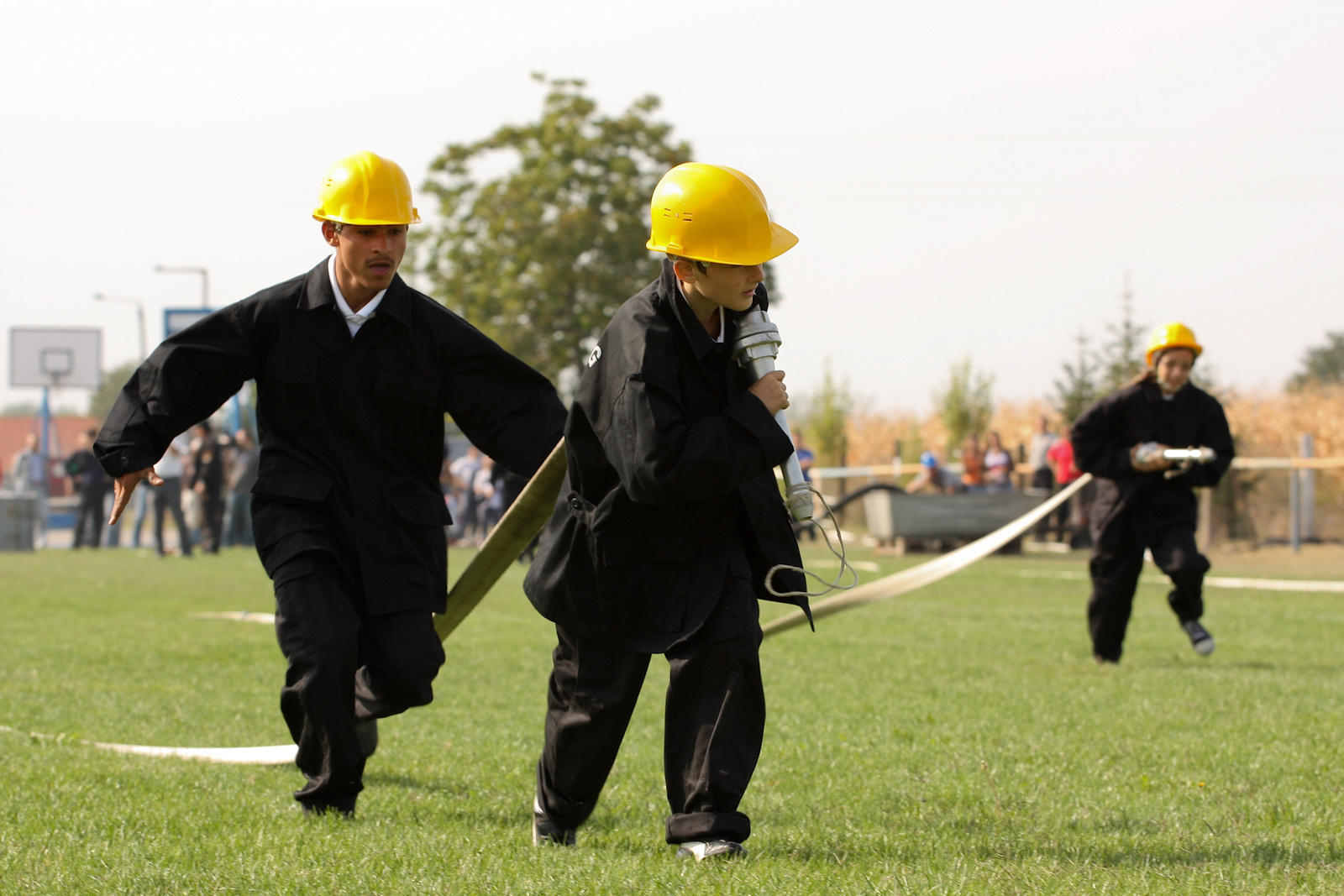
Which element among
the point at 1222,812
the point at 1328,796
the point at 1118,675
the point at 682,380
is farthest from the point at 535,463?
the point at 1118,675

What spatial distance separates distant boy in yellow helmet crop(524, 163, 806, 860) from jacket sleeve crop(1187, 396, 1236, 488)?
5648mm

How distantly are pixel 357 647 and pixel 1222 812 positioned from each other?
110 inches

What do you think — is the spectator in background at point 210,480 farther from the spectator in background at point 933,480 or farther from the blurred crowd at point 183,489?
the spectator in background at point 933,480

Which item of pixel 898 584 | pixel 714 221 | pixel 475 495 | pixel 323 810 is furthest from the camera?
pixel 475 495

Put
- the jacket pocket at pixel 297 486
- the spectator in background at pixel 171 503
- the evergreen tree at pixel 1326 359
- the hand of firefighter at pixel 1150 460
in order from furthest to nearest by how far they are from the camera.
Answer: the evergreen tree at pixel 1326 359 → the spectator in background at pixel 171 503 → the hand of firefighter at pixel 1150 460 → the jacket pocket at pixel 297 486

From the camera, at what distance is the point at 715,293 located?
3.86 m

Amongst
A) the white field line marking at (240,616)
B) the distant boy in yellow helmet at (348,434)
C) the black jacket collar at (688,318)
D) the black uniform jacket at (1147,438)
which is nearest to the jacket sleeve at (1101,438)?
the black uniform jacket at (1147,438)

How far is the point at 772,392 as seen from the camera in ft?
12.4

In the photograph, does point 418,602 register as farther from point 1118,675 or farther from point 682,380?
point 1118,675

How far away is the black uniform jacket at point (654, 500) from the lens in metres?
3.72

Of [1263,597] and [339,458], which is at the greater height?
[339,458]

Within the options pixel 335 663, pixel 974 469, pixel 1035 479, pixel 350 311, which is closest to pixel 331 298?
pixel 350 311

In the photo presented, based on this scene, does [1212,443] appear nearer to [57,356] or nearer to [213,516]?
[213,516]

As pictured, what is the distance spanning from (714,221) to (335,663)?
1.83 m
